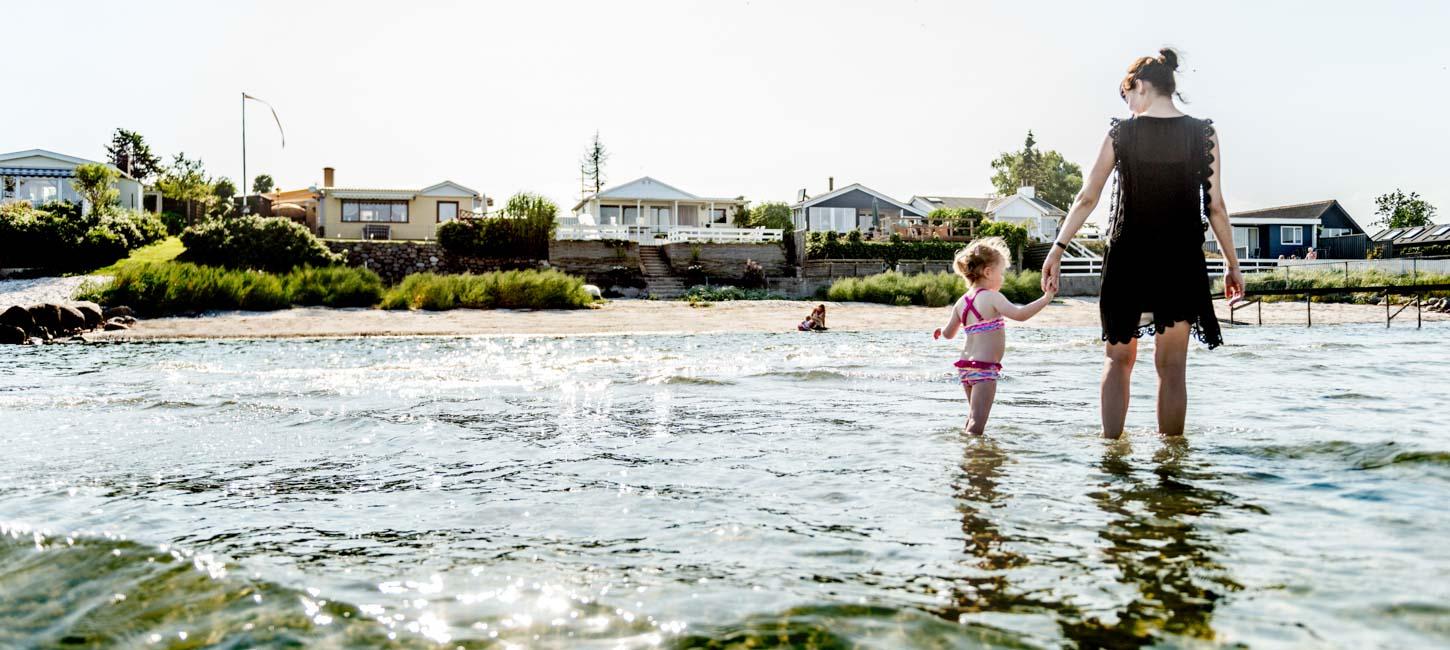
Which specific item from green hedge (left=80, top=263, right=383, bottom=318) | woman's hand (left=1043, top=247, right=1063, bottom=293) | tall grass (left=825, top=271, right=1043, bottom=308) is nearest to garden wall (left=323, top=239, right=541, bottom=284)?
green hedge (left=80, top=263, right=383, bottom=318)

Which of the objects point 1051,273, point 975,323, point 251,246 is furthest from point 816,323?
point 251,246

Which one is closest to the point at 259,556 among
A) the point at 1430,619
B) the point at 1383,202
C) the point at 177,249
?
the point at 1430,619

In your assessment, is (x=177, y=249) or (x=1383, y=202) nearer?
(x=177, y=249)

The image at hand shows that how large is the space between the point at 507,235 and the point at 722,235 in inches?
371

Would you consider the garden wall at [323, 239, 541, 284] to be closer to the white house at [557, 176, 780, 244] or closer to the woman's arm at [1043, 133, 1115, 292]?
the white house at [557, 176, 780, 244]

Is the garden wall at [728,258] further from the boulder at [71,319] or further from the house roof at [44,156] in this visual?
the house roof at [44,156]

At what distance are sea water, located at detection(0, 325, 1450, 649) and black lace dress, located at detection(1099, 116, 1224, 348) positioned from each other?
71cm

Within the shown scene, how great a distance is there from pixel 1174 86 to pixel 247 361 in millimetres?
12824

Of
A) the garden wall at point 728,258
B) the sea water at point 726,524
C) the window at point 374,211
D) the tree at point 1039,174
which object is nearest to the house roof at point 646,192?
the window at point 374,211

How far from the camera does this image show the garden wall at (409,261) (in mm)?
39250

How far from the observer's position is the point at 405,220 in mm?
53250

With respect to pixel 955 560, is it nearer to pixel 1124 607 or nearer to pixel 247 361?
pixel 1124 607

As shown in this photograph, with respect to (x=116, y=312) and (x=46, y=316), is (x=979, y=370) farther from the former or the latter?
(x=116, y=312)

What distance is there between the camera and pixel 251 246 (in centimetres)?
3084
